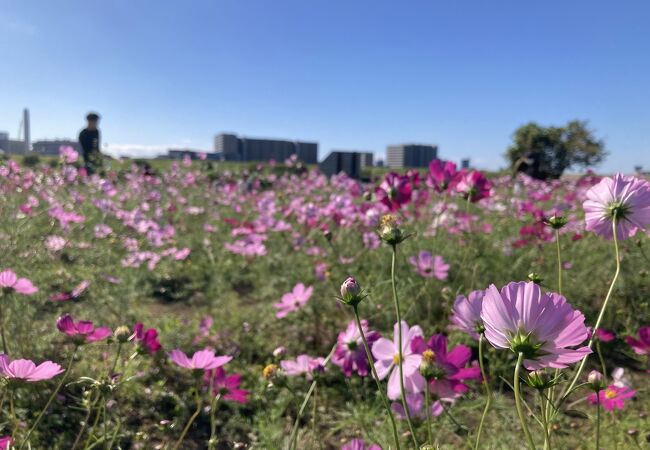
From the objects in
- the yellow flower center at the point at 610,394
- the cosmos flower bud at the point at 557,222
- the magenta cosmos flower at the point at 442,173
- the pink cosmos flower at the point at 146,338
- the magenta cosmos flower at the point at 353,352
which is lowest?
the yellow flower center at the point at 610,394

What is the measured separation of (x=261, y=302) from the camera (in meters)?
2.24

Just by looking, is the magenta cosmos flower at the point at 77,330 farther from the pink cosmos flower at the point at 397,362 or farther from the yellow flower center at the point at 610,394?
the yellow flower center at the point at 610,394

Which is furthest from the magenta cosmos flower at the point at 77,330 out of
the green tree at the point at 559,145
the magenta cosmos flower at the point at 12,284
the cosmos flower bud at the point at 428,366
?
the green tree at the point at 559,145

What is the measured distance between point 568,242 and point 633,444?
1456 millimetres

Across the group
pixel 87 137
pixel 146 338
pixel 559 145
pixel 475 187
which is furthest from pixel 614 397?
pixel 559 145

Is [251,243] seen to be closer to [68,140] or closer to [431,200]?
[431,200]

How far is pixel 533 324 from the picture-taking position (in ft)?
1.43

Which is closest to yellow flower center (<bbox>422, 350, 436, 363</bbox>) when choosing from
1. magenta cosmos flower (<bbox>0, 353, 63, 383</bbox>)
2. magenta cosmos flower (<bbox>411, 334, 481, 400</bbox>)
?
magenta cosmos flower (<bbox>411, 334, 481, 400</bbox>)

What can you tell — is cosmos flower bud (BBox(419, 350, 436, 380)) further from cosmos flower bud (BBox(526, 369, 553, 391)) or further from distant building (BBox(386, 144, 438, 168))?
distant building (BBox(386, 144, 438, 168))

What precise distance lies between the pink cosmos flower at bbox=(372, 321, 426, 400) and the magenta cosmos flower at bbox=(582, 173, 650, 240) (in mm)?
360

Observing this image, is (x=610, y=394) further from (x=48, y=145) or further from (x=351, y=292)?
(x=48, y=145)

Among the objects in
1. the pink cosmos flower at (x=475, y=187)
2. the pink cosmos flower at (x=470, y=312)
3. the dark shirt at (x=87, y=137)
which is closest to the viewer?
the pink cosmos flower at (x=470, y=312)

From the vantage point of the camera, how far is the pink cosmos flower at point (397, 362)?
77 cm

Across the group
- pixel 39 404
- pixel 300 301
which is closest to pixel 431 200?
pixel 300 301
